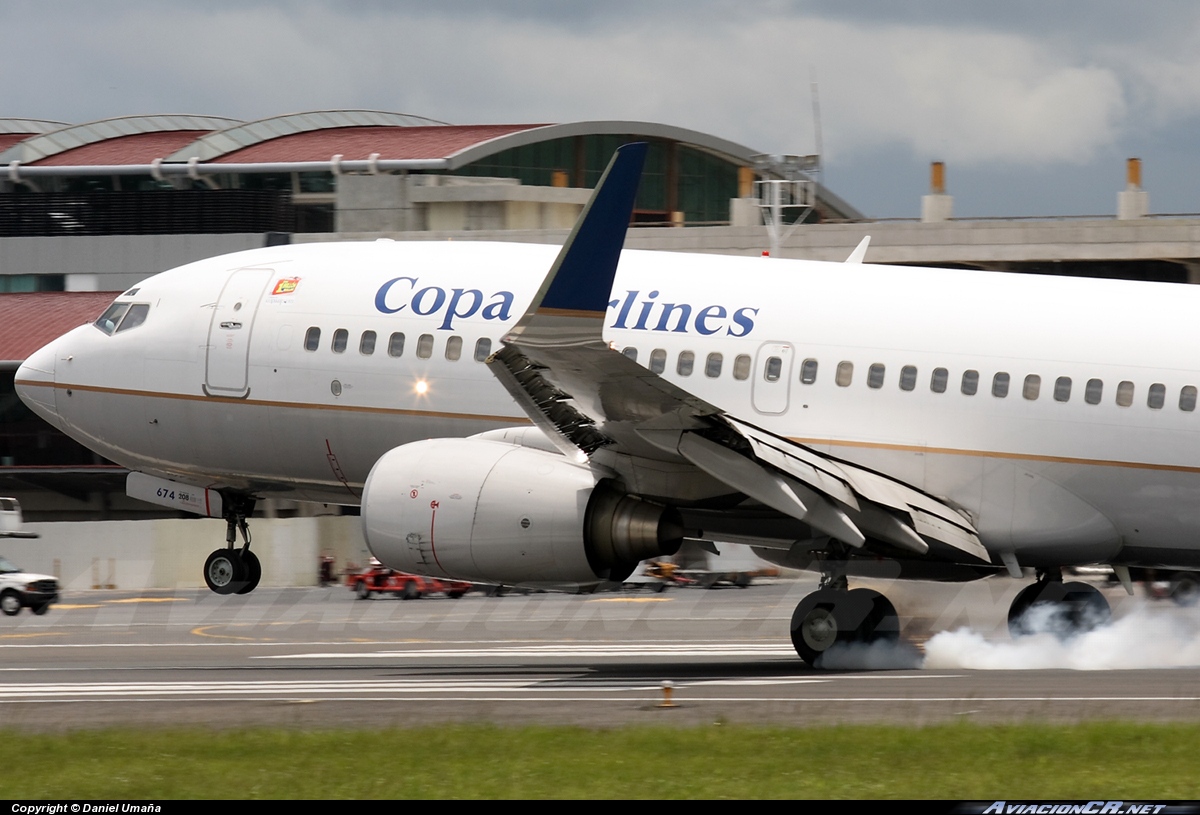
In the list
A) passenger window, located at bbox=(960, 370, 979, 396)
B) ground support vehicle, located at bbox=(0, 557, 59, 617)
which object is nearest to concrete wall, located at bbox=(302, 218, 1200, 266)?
ground support vehicle, located at bbox=(0, 557, 59, 617)

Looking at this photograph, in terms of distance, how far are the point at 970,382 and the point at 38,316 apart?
4608cm

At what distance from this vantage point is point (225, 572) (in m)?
22.5

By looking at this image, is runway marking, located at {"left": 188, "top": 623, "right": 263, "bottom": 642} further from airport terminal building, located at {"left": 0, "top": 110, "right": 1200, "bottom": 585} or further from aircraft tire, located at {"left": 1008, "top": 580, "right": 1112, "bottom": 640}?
airport terminal building, located at {"left": 0, "top": 110, "right": 1200, "bottom": 585}

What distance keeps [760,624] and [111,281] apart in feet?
136

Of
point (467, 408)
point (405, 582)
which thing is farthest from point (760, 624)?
point (405, 582)

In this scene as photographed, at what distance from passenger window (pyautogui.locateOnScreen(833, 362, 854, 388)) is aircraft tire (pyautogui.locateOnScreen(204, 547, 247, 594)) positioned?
337 inches

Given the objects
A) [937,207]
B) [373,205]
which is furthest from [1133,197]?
[373,205]

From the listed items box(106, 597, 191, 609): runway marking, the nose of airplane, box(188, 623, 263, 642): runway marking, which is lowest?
box(106, 597, 191, 609): runway marking

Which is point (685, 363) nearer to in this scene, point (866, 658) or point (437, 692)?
point (866, 658)

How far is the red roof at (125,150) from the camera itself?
7100 cm

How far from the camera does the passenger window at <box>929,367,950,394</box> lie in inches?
798

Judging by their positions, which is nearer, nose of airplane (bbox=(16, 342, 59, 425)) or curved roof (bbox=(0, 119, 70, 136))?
nose of airplane (bbox=(16, 342, 59, 425))
